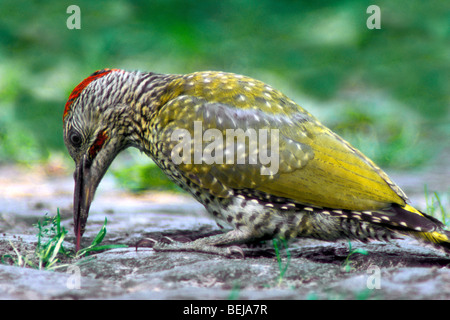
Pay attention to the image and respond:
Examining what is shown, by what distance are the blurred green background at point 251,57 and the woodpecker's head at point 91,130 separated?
3.58 m

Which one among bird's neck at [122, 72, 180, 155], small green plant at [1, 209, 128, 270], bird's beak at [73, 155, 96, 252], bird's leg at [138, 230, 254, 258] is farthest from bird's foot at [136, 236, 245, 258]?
bird's neck at [122, 72, 180, 155]

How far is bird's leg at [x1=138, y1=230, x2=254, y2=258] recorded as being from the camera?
3863mm

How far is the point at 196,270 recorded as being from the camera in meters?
3.27

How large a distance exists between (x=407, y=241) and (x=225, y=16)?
21.4 feet

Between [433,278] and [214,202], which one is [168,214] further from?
Answer: [433,278]

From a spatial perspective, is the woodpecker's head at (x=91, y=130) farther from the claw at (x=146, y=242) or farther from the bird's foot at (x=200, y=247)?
the bird's foot at (x=200, y=247)

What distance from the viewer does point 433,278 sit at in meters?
2.98

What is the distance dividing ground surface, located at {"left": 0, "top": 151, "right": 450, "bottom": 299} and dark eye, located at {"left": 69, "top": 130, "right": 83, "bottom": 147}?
67 centimetres

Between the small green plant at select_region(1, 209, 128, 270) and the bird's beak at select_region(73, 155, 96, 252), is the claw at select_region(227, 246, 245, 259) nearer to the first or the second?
the small green plant at select_region(1, 209, 128, 270)

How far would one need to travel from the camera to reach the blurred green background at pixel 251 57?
8.10 metres

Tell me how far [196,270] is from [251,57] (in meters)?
6.41

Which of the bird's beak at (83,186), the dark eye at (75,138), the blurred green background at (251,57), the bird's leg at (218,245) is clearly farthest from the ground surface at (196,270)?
the blurred green background at (251,57)

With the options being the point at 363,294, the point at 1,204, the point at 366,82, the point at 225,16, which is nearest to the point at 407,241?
the point at 363,294

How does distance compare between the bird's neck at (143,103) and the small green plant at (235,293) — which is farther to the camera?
the bird's neck at (143,103)
